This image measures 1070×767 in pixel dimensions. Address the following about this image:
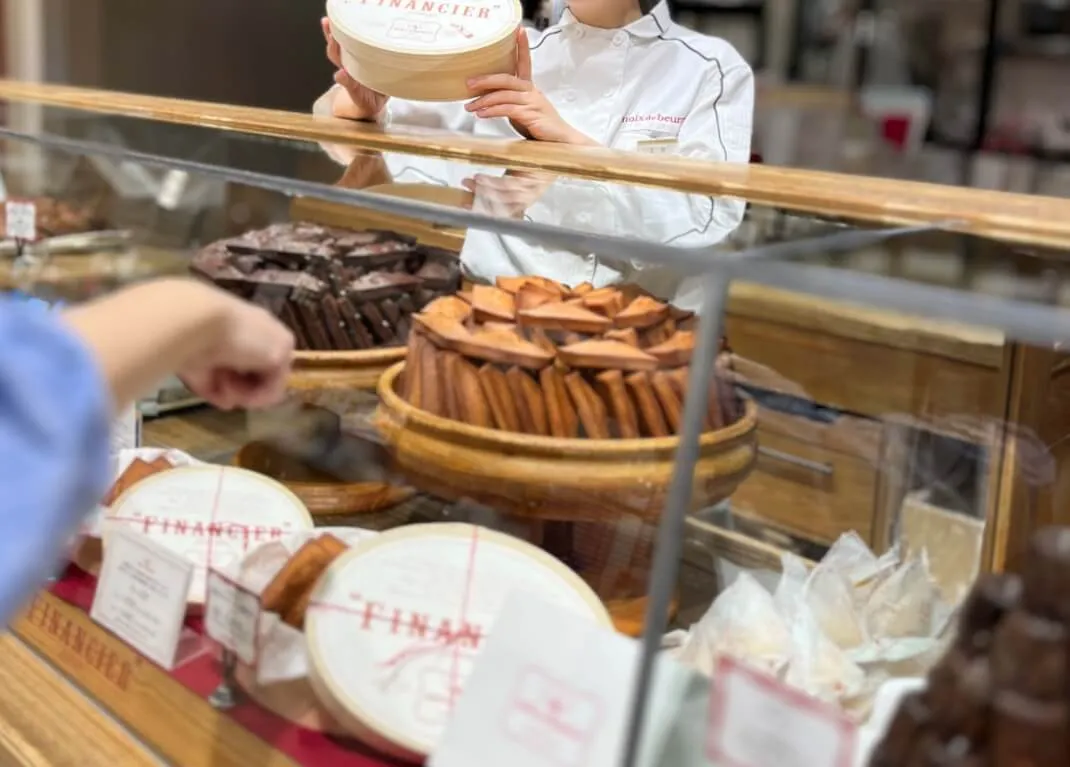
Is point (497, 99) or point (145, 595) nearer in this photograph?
point (145, 595)

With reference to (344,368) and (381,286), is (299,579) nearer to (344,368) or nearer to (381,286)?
(344,368)

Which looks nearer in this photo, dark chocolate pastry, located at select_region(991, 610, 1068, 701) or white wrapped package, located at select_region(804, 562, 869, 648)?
dark chocolate pastry, located at select_region(991, 610, 1068, 701)

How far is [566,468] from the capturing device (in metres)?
0.97

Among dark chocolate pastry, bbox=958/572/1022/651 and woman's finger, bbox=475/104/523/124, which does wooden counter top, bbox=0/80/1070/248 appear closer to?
woman's finger, bbox=475/104/523/124

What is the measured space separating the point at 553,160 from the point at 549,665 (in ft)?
1.89

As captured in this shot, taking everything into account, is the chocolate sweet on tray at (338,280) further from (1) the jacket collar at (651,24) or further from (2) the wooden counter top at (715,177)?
(1) the jacket collar at (651,24)

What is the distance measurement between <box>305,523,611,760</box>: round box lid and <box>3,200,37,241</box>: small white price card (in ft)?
3.81

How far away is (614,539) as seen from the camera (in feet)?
3.20

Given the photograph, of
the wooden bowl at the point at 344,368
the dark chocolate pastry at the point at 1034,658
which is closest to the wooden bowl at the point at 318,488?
the wooden bowl at the point at 344,368

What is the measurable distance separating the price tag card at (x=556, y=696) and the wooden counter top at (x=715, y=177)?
14.6 inches

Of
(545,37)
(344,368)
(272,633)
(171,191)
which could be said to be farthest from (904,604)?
(171,191)

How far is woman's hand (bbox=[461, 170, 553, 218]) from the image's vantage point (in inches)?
37.4

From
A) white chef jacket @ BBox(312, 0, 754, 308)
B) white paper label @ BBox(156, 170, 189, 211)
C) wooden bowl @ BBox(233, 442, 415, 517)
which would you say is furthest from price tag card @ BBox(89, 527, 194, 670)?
white paper label @ BBox(156, 170, 189, 211)

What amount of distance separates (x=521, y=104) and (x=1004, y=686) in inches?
38.6
